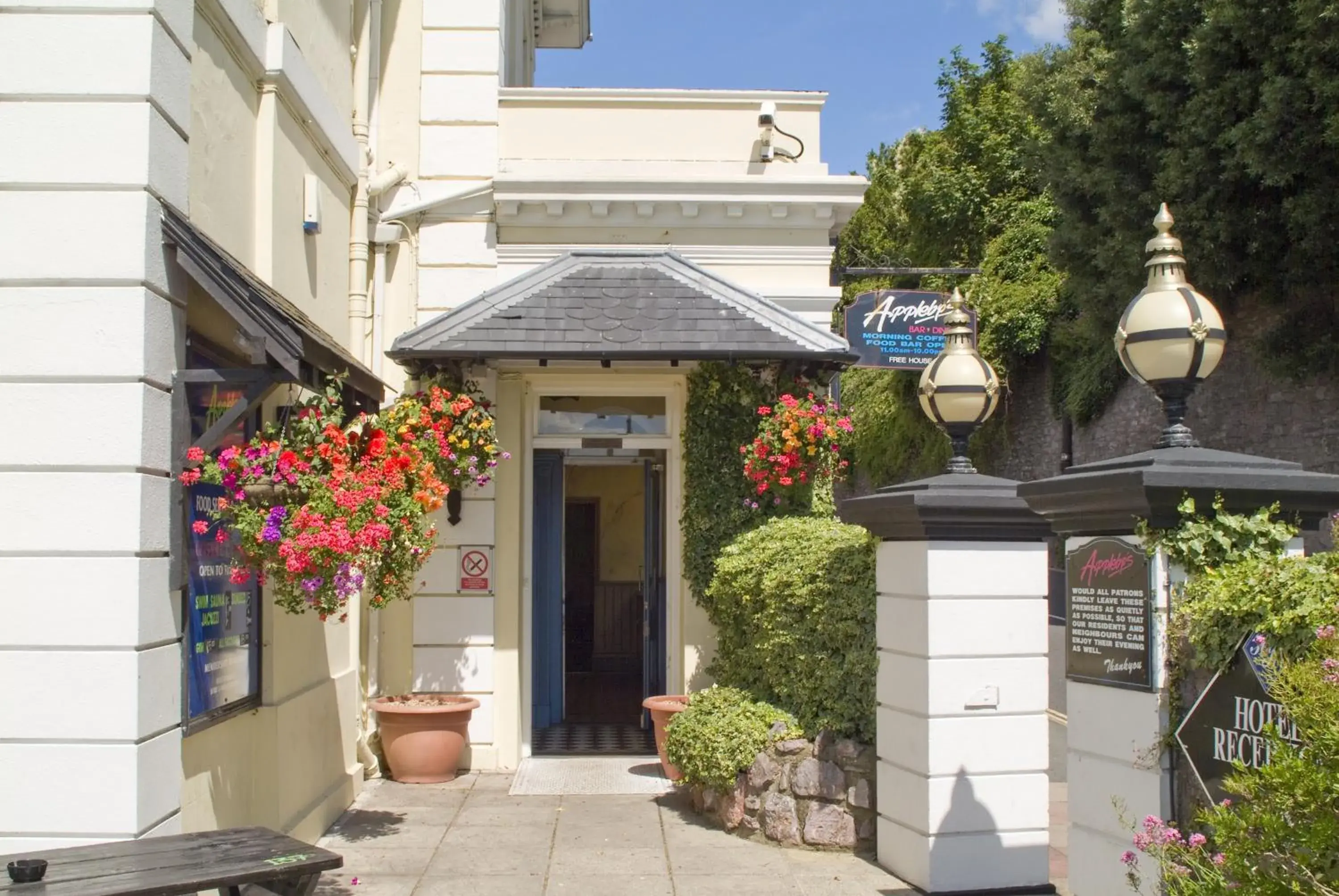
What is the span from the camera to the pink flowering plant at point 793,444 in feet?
29.3

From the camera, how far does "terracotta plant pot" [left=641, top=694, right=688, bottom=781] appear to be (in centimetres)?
878

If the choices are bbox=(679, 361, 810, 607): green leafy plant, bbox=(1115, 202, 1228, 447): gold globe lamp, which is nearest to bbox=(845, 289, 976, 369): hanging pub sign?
bbox=(679, 361, 810, 607): green leafy plant

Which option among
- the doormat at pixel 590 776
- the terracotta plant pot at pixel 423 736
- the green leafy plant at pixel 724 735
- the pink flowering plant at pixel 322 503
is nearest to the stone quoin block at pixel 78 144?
the pink flowering plant at pixel 322 503

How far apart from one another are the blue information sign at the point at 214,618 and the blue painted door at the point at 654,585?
14.6 feet

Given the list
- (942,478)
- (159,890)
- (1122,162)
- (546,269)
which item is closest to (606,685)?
(546,269)

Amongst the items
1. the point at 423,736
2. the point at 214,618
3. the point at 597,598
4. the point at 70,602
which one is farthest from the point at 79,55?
the point at 597,598

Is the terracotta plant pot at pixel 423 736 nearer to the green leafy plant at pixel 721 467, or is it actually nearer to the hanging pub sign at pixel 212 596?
the green leafy plant at pixel 721 467

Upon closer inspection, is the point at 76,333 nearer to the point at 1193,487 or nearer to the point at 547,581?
the point at 1193,487

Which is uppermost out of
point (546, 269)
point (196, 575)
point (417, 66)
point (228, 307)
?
point (417, 66)

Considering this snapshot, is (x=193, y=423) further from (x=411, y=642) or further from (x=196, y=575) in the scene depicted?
(x=411, y=642)

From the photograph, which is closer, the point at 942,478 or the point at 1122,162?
the point at 942,478

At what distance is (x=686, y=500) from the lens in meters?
9.53

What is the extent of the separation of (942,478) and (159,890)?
13.4ft

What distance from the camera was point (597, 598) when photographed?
15.3m
